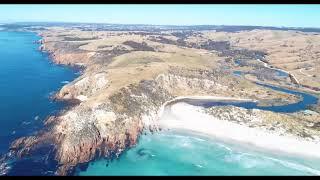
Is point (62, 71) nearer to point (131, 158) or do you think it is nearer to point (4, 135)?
point (4, 135)

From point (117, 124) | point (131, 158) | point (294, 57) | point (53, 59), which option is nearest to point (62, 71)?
point (53, 59)

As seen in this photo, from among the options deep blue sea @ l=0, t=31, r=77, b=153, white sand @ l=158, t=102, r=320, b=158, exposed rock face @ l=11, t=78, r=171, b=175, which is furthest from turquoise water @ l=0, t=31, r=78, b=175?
white sand @ l=158, t=102, r=320, b=158

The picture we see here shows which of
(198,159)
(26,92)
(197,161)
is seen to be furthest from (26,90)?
(197,161)

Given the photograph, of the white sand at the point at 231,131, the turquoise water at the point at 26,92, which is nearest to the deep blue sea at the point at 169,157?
the turquoise water at the point at 26,92

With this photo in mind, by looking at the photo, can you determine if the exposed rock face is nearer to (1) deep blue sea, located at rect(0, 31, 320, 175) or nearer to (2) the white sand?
(1) deep blue sea, located at rect(0, 31, 320, 175)

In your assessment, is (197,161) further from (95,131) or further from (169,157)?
(95,131)
